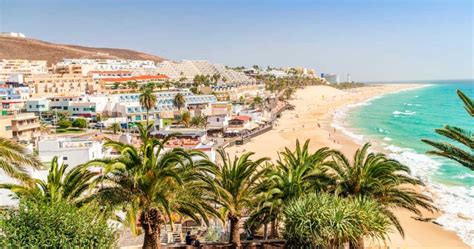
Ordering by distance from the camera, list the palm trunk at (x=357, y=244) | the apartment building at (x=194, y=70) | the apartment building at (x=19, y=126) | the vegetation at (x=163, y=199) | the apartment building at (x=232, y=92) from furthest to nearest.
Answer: the apartment building at (x=194, y=70) < the apartment building at (x=232, y=92) < the apartment building at (x=19, y=126) < the palm trunk at (x=357, y=244) < the vegetation at (x=163, y=199)

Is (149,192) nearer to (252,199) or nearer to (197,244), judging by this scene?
(197,244)

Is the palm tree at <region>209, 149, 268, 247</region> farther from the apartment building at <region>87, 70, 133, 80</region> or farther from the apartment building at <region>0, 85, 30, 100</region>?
the apartment building at <region>87, 70, 133, 80</region>

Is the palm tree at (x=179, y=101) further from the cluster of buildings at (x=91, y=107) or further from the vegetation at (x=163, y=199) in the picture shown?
the vegetation at (x=163, y=199)

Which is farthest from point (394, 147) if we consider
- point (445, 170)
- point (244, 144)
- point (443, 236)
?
point (443, 236)

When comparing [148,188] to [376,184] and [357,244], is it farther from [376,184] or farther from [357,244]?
[376,184]

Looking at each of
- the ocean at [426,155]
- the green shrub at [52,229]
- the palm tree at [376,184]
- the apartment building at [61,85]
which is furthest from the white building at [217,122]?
the green shrub at [52,229]

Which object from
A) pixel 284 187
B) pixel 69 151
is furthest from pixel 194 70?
pixel 284 187
